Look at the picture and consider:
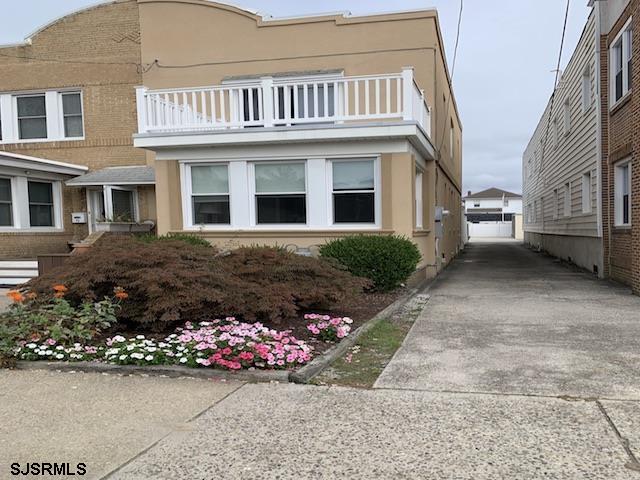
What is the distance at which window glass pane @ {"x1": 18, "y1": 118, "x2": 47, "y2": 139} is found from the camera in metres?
16.0

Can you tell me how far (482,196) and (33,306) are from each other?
81649 millimetres

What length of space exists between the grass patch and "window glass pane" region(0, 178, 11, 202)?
37.8 ft

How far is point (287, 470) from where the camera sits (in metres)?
3.22

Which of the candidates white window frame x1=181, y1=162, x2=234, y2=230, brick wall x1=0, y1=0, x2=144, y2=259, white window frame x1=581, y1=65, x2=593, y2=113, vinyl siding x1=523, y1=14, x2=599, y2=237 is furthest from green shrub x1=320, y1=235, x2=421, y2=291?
white window frame x1=581, y1=65, x2=593, y2=113

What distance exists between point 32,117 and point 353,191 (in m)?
11.1

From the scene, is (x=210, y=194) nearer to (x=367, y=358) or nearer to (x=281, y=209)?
(x=281, y=209)

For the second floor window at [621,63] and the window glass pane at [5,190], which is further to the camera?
the window glass pane at [5,190]

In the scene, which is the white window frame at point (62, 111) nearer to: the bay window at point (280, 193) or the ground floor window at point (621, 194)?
the bay window at point (280, 193)

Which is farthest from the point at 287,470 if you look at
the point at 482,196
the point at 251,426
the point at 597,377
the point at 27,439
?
the point at 482,196

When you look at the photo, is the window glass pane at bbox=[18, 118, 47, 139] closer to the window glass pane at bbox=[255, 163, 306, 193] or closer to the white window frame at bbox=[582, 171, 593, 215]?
the window glass pane at bbox=[255, 163, 306, 193]

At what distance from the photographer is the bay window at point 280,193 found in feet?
38.3

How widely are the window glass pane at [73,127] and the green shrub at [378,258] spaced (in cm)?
996

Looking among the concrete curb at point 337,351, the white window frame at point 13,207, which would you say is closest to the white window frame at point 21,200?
the white window frame at point 13,207

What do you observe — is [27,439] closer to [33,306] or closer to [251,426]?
[251,426]
